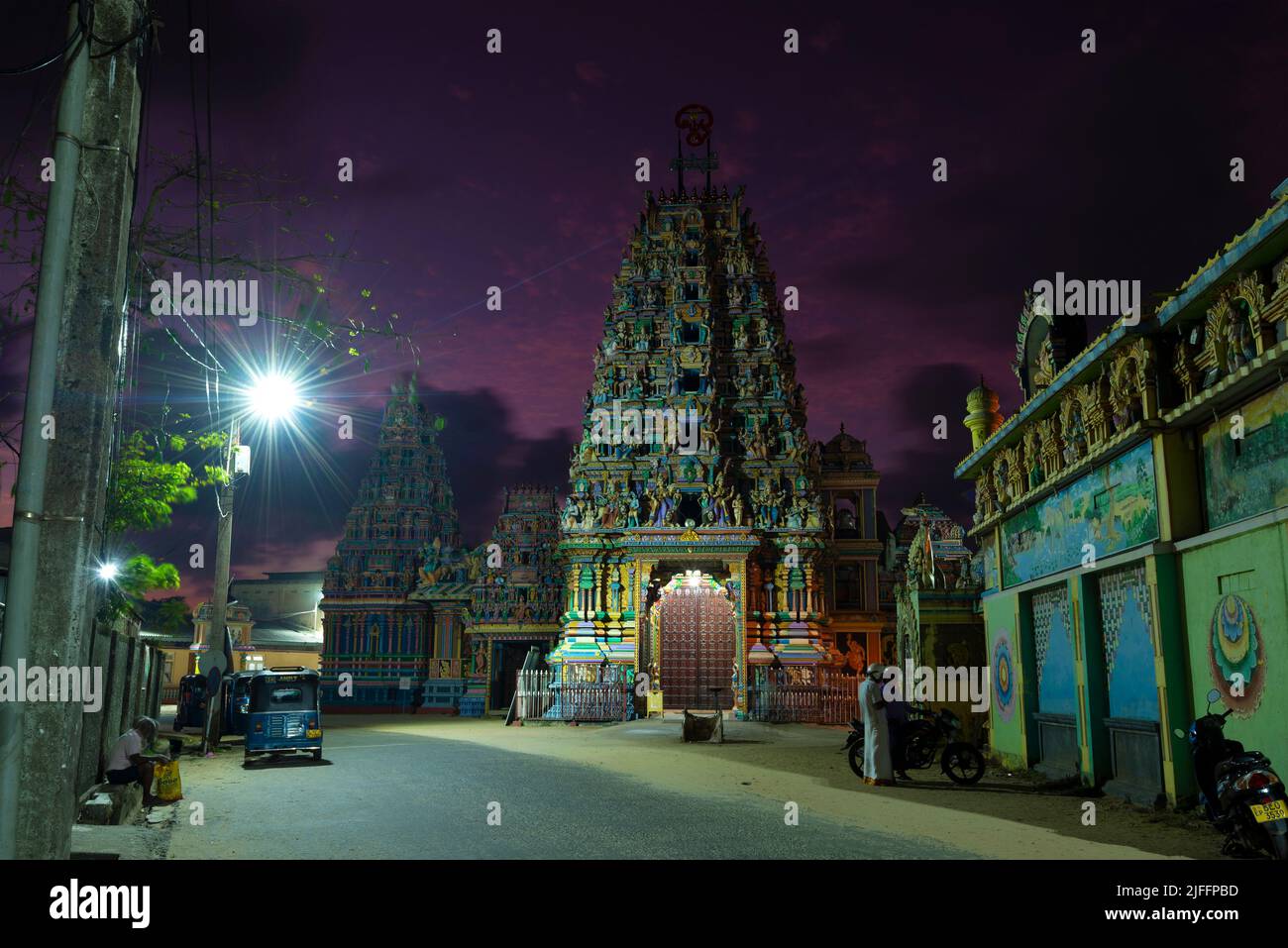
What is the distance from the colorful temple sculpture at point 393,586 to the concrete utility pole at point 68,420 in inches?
1469

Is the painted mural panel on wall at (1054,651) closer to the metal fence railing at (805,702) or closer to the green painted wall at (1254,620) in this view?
the green painted wall at (1254,620)

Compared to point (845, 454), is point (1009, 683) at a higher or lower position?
lower

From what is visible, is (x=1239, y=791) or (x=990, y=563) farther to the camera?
(x=990, y=563)

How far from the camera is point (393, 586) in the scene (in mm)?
42750

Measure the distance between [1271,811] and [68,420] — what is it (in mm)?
8526

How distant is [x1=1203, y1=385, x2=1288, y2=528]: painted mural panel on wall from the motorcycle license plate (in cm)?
260

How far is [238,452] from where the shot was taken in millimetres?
19266

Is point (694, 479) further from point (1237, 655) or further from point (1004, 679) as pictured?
point (1237, 655)

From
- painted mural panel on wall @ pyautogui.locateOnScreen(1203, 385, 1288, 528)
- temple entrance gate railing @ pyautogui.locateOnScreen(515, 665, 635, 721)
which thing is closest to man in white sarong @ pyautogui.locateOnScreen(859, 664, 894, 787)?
painted mural panel on wall @ pyautogui.locateOnScreen(1203, 385, 1288, 528)

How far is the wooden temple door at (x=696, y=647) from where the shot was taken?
106 feet

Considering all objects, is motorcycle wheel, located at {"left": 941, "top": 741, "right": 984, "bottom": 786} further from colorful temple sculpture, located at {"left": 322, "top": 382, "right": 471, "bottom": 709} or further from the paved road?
colorful temple sculpture, located at {"left": 322, "top": 382, "right": 471, "bottom": 709}

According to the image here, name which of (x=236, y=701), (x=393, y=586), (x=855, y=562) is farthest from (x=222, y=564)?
(x=855, y=562)

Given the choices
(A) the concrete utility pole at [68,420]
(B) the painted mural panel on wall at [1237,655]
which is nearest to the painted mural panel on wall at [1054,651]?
(B) the painted mural panel on wall at [1237,655]
